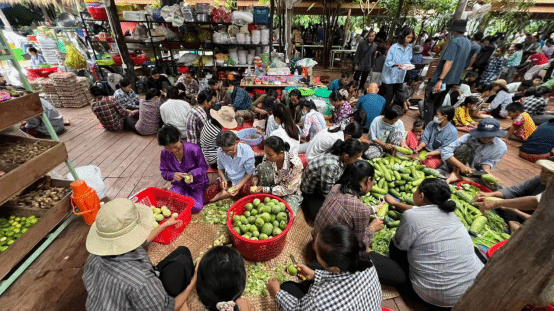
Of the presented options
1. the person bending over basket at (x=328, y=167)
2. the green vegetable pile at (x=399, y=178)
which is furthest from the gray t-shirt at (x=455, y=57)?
the person bending over basket at (x=328, y=167)

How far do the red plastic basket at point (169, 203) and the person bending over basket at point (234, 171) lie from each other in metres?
0.52

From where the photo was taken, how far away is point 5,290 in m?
2.31

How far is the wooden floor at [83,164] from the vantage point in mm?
2277

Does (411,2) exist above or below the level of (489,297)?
above

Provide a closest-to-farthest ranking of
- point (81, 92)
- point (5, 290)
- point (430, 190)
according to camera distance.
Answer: point (430, 190)
point (5, 290)
point (81, 92)

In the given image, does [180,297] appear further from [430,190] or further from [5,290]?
[430,190]

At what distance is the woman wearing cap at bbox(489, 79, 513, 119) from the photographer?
22.1 ft

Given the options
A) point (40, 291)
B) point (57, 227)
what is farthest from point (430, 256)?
point (57, 227)

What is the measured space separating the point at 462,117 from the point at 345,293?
7088 millimetres

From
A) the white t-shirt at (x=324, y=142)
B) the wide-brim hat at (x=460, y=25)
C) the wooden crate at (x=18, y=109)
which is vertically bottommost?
the white t-shirt at (x=324, y=142)

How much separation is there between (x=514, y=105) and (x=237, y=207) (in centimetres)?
682

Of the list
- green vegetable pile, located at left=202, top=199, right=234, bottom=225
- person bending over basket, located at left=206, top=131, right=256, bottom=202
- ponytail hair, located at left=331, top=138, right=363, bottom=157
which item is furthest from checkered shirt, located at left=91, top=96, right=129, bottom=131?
ponytail hair, located at left=331, top=138, right=363, bottom=157

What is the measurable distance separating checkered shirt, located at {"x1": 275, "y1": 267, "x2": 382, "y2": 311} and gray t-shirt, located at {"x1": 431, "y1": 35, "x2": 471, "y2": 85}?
5.18 metres

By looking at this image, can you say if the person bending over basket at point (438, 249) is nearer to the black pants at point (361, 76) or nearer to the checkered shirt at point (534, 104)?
the black pants at point (361, 76)
